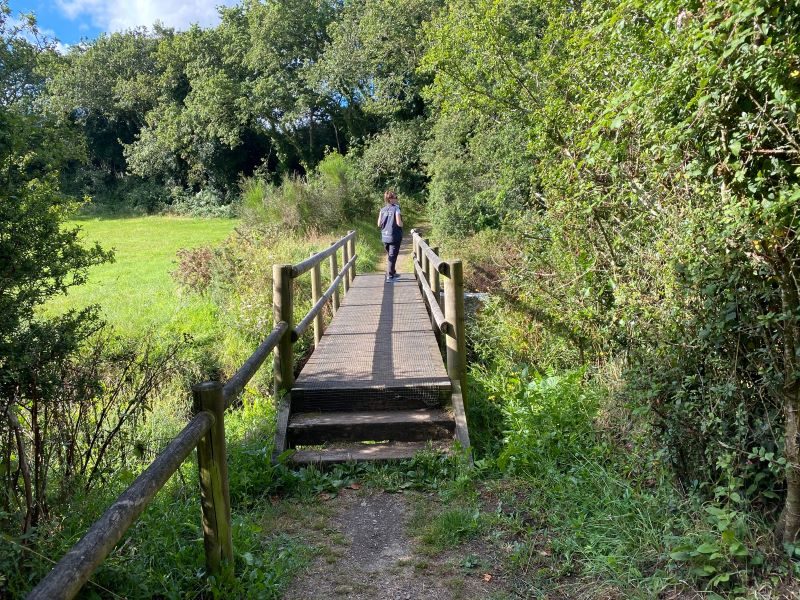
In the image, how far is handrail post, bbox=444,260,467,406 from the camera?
18.0 ft

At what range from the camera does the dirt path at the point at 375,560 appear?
3242mm

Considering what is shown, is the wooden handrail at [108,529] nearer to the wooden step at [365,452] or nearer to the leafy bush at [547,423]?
the wooden step at [365,452]

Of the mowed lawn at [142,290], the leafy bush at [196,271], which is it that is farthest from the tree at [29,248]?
the leafy bush at [196,271]

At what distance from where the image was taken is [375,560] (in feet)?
11.7

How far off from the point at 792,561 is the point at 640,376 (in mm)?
1414

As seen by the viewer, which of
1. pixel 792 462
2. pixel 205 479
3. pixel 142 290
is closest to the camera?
pixel 792 462

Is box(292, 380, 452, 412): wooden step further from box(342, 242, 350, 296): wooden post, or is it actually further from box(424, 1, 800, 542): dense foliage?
box(342, 242, 350, 296): wooden post

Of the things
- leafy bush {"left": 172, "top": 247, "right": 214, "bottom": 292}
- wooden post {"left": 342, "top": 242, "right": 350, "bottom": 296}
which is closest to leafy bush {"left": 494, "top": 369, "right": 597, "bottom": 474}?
wooden post {"left": 342, "top": 242, "right": 350, "bottom": 296}

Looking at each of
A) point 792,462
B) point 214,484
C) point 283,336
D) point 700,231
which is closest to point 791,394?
point 792,462

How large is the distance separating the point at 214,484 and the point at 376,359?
3.30 m

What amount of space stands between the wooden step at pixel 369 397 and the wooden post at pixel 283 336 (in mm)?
121

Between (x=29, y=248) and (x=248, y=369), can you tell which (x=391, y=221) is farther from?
(x=248, y=369)

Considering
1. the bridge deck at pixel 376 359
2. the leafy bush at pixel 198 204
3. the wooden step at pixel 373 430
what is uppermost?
the leafy bush at pixel 198 204

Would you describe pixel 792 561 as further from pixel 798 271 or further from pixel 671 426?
pixel 798 271
